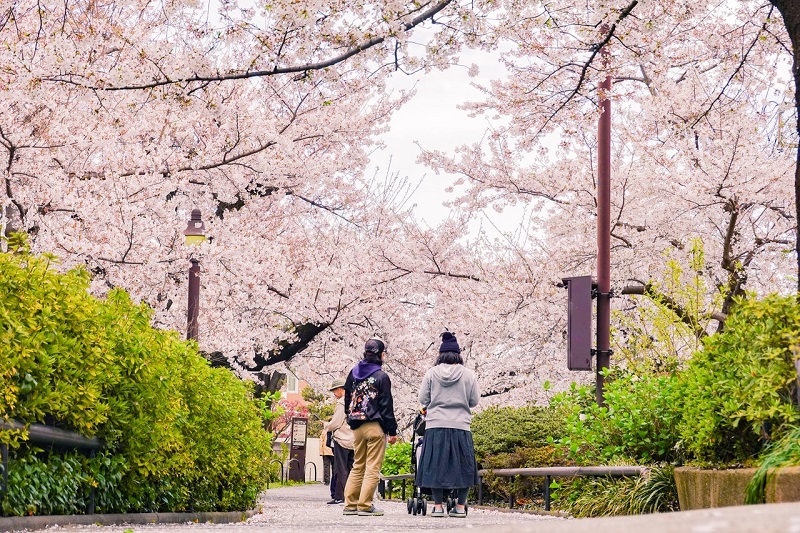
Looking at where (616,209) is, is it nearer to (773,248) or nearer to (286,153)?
(773,248)

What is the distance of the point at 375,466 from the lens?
35.7 feet

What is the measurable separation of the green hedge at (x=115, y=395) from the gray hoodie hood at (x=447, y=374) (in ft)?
7.49

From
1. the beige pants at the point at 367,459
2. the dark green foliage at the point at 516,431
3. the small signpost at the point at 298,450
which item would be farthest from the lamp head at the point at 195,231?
the small signpost at the point at 298,450

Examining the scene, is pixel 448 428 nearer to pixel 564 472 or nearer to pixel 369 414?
pixel 369 414

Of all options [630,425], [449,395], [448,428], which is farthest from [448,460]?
[630,425]

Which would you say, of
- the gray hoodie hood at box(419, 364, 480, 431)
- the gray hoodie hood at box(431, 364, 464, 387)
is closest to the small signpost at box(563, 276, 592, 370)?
the gray hoodie hood at box(419, 364, 480, 431)

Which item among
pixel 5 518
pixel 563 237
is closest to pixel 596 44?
pixel 5 518

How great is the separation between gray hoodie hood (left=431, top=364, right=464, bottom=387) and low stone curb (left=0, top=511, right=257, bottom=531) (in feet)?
8.83

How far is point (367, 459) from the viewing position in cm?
1099

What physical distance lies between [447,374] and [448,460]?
992 mm

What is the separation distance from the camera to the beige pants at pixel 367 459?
10891 mm

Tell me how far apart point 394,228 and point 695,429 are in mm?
15584

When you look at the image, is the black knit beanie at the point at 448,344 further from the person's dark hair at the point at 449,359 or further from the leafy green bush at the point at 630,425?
the leafy green bush at the point at 630,425

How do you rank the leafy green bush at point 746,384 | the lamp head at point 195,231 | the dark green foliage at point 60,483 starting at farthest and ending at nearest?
the lamp head at point 195,231 < the dark green foliage at point 60,483 < the leafy green bush at point 746,384
